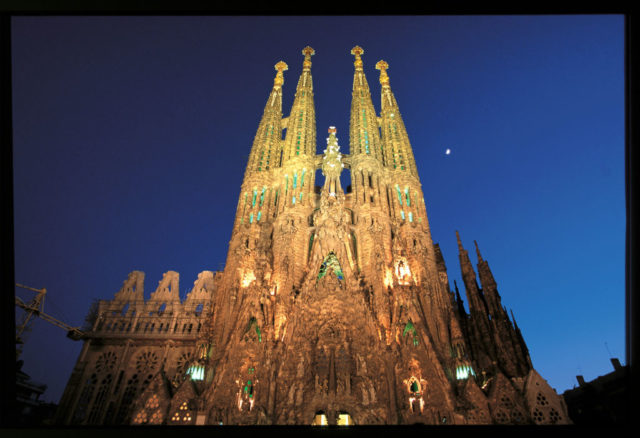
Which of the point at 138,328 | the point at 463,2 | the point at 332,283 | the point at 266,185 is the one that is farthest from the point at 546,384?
the point at 138,328

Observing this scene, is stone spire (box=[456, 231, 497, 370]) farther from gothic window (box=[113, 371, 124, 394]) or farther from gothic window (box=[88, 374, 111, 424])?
gothic window (box=[88, 374, 111, 424])

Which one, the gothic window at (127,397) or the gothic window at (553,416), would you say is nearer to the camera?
the gothic window at (553,416)

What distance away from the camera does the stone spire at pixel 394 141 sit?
42.0 meters

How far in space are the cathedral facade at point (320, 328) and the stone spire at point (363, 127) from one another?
0.70 feet

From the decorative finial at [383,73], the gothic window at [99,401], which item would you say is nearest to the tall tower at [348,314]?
the decorative finial at [383,73]

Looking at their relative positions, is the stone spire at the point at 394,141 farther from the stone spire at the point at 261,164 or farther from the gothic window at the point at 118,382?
the gothic window at the point at 118,382

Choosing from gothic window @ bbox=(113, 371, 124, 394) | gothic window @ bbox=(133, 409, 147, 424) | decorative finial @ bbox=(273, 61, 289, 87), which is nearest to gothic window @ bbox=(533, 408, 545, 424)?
gothic window @ bbox=(133, 409, 147, 424)

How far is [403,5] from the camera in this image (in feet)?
10.2

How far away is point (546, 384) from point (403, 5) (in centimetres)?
2564

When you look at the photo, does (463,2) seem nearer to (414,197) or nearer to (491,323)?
(491,323)

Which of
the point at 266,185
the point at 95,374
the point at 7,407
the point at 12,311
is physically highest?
the point at 266,185

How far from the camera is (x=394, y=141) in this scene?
4409 centimetres

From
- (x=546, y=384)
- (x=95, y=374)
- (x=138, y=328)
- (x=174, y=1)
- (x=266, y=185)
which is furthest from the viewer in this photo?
(x=266, y=185)

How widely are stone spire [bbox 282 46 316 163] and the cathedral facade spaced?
0.32 metres
